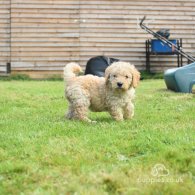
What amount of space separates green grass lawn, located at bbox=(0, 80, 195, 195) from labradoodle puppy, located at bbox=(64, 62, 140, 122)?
0.23 m

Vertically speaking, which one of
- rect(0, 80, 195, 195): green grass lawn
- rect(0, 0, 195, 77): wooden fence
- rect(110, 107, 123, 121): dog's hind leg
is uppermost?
rect(0, 0, 195, 77): wooden fence

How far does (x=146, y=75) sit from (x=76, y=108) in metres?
11.5

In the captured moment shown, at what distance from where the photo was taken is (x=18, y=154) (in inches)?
167

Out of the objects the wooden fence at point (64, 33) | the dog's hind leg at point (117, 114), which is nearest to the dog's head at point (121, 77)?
the dog's hind leg at point (117, 114)

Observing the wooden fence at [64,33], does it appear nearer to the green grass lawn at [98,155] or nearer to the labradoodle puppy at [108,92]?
the green grass lawn at [98,155]

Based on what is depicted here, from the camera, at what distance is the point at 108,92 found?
6.38 m

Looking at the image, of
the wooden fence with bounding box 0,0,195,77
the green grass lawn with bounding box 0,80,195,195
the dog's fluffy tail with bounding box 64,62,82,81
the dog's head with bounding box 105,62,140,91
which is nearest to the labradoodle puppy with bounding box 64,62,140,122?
the dog's head with bounding box 105,62,140,91

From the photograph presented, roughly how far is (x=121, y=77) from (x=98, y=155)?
2203mm

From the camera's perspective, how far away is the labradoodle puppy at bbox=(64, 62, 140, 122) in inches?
245

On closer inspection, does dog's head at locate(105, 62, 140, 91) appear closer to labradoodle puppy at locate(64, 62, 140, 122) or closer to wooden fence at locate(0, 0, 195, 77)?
labradoodle puppy at locate(64, 62, 140, 122)

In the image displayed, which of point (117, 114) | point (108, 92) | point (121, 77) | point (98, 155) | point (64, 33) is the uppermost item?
point (64, 33)

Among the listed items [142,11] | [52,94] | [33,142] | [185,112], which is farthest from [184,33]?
[33,142]

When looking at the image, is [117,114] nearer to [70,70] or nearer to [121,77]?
[121,77]

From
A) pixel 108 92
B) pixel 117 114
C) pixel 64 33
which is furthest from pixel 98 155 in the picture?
pixel 64 33
